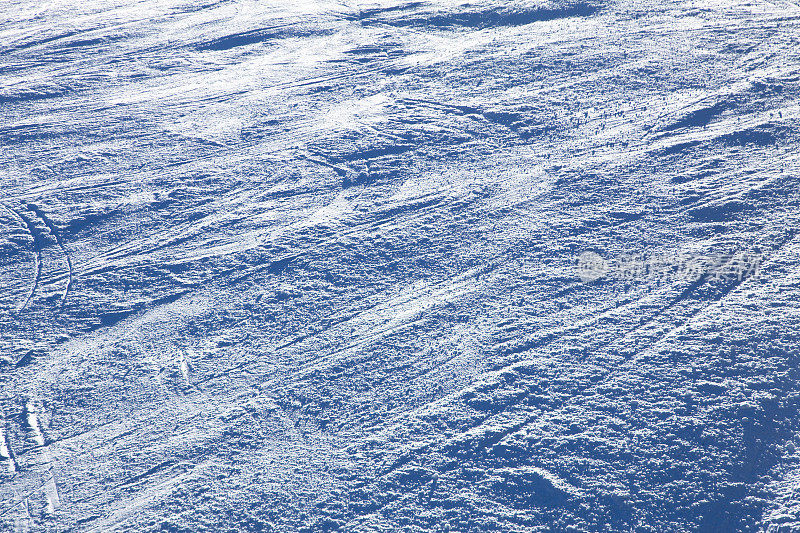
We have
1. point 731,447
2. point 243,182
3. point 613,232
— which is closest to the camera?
point 731,447

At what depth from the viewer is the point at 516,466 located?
7.65ft

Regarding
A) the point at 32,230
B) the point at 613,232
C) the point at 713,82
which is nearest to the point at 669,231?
the point at 613,232

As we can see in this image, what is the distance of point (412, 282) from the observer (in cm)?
302

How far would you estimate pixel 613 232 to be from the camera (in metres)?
3.10

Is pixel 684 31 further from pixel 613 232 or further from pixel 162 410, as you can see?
pixel 162 410

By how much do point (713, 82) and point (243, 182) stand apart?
9.52ft

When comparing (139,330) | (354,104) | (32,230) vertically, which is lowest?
(139,330)

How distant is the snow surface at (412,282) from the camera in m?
2.32

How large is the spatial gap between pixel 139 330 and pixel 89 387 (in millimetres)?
331

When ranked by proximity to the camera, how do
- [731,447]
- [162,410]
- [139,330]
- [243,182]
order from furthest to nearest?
1. [243,182]
2. [139,330]
3. [162,410]
4. [731,447]

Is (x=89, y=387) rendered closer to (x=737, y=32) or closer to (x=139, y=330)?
(x=139, y=330)

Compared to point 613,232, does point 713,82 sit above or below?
above

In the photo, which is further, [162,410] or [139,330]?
[139,330]

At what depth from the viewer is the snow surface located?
232 centimetres
